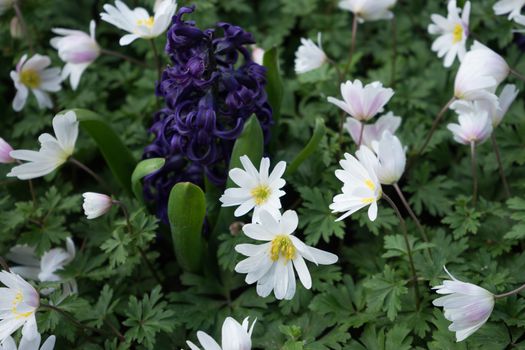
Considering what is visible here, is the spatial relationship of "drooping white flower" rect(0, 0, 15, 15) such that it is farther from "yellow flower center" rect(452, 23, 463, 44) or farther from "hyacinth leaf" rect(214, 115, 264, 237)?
"yellow flower center" rect(452, 23, 463, 44)

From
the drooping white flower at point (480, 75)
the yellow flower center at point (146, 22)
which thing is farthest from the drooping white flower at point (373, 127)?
the yellow flower center at point (146, 22)

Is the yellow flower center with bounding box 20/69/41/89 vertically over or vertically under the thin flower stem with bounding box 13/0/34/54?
under

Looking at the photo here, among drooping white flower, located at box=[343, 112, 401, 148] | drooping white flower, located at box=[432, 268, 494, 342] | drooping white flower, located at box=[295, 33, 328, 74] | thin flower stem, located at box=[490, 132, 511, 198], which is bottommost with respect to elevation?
thin flower stem, located at box=[490, 132, 511, 198]

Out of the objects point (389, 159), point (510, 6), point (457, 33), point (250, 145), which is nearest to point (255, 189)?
point (250, 145)

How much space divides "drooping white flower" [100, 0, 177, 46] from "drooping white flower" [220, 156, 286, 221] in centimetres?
57

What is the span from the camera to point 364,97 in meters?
1.78

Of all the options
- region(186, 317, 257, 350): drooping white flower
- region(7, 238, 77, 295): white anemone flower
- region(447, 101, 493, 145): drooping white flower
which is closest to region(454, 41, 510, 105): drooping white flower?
region(447, 101, 493, 145): drooping white flower

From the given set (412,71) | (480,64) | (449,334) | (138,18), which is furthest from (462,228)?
(138,18)

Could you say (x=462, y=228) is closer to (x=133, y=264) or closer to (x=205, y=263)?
(x=205, y=263)

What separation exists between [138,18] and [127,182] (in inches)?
21.7

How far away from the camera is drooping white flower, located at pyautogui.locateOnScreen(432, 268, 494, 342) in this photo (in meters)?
1.49

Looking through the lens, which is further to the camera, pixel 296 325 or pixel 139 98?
pixel 139 98

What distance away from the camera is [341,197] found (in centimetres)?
164

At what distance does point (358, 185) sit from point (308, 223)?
0.42m
